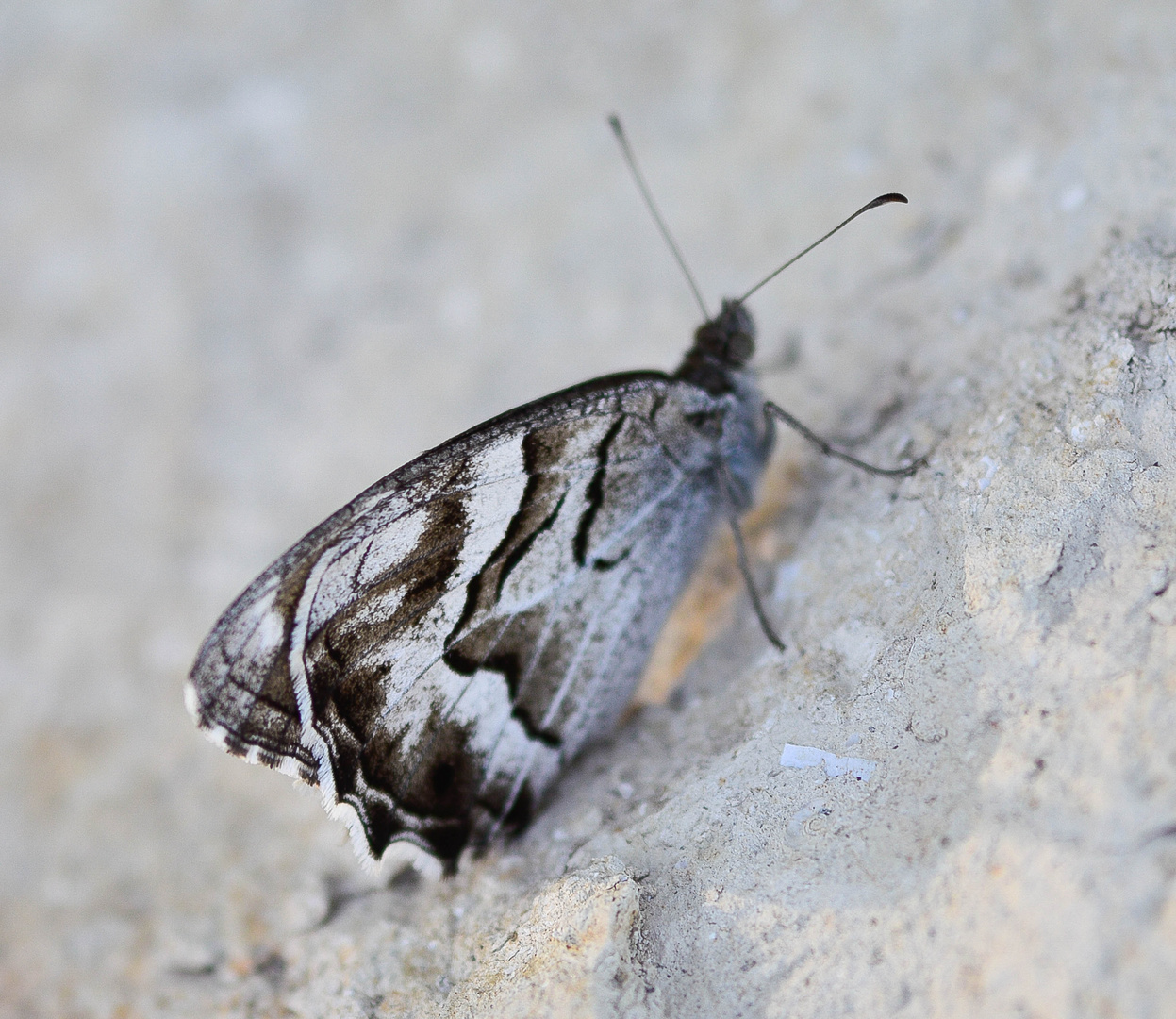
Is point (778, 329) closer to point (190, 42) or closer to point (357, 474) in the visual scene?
point (357, 474)

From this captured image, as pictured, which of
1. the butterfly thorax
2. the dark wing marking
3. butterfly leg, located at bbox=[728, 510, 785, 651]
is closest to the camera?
the dark wing marking

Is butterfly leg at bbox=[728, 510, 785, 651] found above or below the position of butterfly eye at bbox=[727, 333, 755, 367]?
below

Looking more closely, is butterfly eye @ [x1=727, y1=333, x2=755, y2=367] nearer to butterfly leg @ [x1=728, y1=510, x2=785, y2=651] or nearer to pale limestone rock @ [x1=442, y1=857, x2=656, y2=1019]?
butterfly leg @ [x1=728, y1=510, x2=785, y2=651]

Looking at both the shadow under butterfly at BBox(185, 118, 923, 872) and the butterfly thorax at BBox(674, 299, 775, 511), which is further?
the butterfly thorax at BBox(674, 299, 775, 511)

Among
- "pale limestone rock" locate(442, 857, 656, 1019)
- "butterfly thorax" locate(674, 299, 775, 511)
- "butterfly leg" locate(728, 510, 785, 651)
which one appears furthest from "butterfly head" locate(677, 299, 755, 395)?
"pale limestone rock" locate(442, 857, 656, 1019)

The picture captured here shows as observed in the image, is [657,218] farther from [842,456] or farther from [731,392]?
[842,456]

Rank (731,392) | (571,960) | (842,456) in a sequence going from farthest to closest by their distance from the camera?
1. (731,392)
2. (842,456)
3. (571,960)

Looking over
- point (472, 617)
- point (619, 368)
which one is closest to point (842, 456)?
point (619, 368)
